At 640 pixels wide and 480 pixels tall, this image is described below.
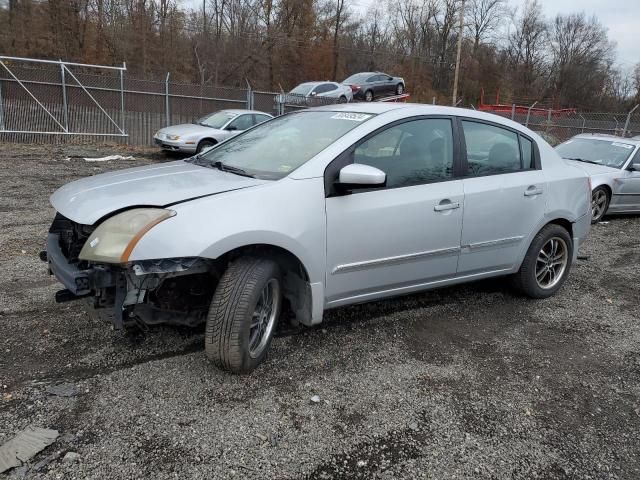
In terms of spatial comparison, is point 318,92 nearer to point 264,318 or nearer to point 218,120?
point 218,120

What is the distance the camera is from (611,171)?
27.3ft

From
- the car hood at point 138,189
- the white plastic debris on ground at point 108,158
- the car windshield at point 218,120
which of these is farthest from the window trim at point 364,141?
the car windshield at point 218,120

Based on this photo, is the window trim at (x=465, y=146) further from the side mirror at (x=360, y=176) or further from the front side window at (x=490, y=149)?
the side mirror at (x=360, y=176)

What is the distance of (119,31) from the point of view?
114 feet

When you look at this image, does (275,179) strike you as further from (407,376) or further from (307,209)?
(407,376)

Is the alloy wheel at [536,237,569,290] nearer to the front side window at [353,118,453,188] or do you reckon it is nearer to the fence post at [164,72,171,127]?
the front side window at [353,118,453,188]

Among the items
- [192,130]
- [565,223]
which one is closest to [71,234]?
[565,223]

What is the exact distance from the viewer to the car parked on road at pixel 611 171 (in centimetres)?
830

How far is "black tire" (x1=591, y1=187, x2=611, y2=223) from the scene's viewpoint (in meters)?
8.37

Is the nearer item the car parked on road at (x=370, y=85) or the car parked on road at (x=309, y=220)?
the car parked on road at (x=309, y=220)

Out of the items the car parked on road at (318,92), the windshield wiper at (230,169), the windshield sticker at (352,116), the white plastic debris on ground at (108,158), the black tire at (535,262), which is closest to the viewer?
the windshield wiper at (230,169)

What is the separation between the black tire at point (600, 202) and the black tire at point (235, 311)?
24.6 feet

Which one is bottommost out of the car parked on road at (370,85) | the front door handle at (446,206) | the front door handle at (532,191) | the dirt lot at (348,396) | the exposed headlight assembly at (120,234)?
the dirt lot at (348,396)

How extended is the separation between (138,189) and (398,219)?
5.55 feet
